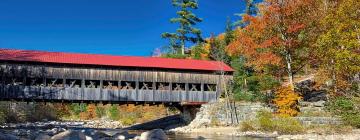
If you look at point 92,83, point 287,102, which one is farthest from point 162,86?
point 287,102

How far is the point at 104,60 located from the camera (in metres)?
34.9

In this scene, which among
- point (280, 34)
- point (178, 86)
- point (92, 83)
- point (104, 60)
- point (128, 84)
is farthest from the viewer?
point (178, 86)

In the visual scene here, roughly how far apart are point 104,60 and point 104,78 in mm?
1663

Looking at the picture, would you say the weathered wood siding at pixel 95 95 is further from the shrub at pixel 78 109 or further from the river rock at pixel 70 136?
the shrub at pixel 78 109

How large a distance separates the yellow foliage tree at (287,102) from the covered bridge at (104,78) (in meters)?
5.92

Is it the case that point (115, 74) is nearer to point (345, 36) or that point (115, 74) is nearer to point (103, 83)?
point (103, 83)

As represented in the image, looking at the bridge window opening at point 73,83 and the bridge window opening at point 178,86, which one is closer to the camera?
the bridge window opening at point 73,83

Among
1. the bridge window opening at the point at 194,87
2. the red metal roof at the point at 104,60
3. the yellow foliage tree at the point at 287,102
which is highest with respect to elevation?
the red metal roof at the point at 104,60

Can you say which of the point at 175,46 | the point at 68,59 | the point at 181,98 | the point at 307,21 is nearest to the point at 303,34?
the point at 307,21

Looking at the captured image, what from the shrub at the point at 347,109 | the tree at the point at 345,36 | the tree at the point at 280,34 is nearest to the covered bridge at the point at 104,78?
the tree at the point at 280,34

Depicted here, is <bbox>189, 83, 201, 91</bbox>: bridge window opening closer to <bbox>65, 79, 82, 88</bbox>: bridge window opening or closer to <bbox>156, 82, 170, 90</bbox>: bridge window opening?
<bbox>156, 82, 170, 90</bbox>: bridge window opening

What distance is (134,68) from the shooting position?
3488cm

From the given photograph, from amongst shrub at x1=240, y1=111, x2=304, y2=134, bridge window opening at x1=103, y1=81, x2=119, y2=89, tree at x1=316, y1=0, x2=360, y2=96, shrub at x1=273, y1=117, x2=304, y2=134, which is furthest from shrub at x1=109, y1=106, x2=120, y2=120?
tree at x1=316, y1=0, x2=360, y2=96

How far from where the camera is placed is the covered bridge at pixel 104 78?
32.5 metres
